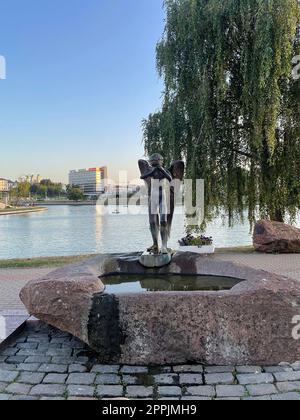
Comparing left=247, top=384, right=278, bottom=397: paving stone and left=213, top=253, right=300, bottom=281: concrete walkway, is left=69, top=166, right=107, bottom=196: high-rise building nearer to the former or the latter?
left=213, top=253, right=300, bottom=281: concrete walkway

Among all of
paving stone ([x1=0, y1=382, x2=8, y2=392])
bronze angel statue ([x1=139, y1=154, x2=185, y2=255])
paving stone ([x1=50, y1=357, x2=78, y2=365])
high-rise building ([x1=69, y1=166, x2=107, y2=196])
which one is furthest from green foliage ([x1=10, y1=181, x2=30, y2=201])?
paving stone ([x1=0, y1=382, x2=8, y2=392])

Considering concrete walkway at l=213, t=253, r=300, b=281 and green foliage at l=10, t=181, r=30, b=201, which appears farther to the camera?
green foliage at l=10, t=181, r=30, b=201

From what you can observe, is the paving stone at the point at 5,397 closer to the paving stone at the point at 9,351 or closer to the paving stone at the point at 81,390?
the paving stone at the point at 81,390

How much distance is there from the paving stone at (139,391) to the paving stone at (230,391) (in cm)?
53

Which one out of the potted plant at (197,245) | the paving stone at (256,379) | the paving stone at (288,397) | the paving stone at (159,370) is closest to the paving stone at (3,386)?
the paving stone at (159,370)

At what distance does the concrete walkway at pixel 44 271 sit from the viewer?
253 inches

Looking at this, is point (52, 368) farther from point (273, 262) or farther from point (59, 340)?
point (273, 262)

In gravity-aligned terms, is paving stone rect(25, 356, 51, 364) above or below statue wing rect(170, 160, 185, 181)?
below

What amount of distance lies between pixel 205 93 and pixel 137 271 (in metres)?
6.89

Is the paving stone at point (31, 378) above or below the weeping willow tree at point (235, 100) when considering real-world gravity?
below

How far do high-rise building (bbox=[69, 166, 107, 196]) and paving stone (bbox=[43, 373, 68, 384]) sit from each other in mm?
102113

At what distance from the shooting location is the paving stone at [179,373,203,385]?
325 cm

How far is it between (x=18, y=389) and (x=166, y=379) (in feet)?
3.88
